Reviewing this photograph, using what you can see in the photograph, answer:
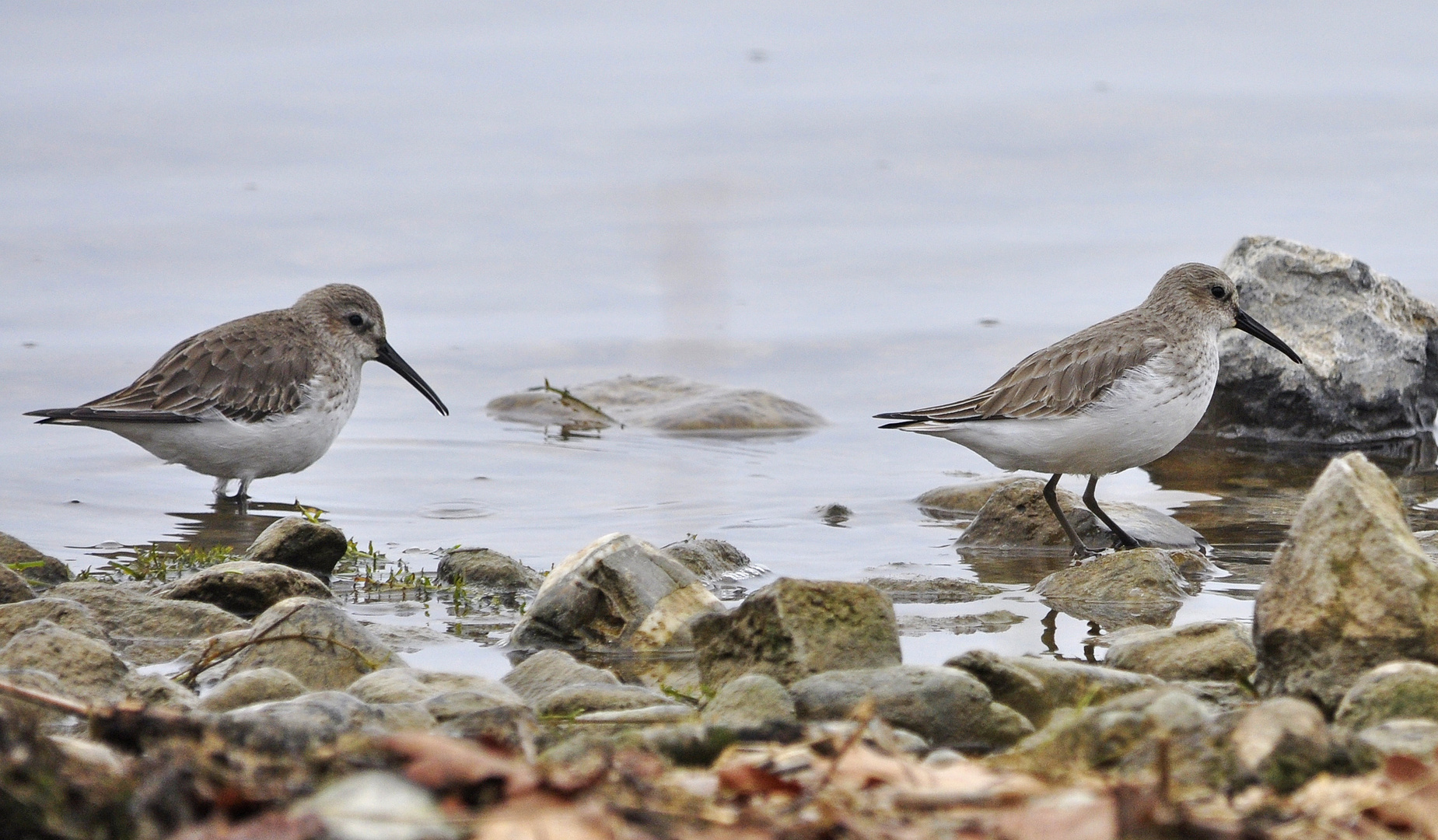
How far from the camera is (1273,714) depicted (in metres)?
3.27

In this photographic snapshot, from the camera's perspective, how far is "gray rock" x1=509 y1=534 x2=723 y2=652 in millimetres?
5809

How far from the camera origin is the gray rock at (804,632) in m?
4.86

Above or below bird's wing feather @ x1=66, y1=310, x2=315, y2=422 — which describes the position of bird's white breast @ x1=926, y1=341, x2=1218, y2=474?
below

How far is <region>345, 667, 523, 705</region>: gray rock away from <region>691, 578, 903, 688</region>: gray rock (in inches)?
28.1

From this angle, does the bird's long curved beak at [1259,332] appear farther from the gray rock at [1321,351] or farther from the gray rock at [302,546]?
the gray rock at [302,546]

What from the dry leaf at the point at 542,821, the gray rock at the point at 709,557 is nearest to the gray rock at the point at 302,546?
the gray rock at the point at 709,557

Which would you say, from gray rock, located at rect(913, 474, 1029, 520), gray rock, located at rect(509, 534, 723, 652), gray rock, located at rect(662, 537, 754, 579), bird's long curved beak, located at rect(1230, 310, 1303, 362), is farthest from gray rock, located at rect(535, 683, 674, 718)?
bird's long curved beak, located at rect(1230, 310, 1303, 362)

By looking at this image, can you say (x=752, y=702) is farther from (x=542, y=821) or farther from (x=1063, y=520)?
(x=1063, y=520)

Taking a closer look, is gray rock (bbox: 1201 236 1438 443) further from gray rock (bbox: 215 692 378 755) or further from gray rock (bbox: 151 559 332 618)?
gray rock (bbox: 215 692 378 755)

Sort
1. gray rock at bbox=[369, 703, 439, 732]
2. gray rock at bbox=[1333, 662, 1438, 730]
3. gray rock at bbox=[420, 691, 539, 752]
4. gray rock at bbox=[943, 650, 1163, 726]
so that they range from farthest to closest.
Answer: gray rock at bbox=[943, 650, 1163, 726] → gray rock at bbox=[369, 703, 439, 732] → gray rock at bbox=[1333, 662, 1438, 730] → gray rock at bbox=[420, 691, 539, 752]

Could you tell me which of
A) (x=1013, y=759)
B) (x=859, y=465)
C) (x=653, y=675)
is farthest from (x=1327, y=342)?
(x=1013, y=759)

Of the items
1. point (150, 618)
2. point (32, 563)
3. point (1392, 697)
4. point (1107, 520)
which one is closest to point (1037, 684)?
point (1392, 697)

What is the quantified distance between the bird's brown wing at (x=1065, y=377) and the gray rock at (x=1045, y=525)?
47 centimetres

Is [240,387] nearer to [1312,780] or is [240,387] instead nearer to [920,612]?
[920,612]
